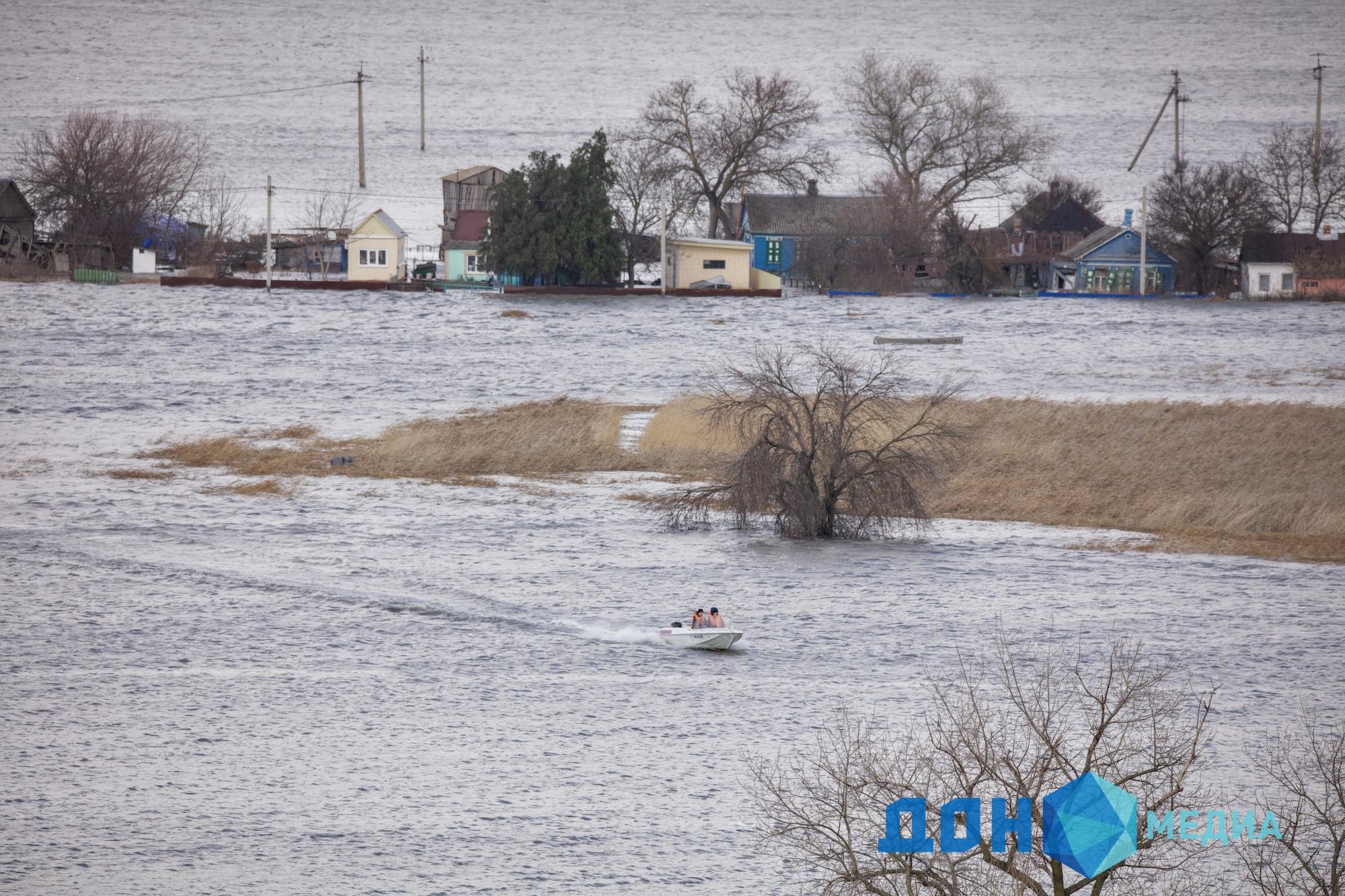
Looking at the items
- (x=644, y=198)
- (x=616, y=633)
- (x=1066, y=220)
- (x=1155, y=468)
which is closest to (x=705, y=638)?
(x=616, y=633)

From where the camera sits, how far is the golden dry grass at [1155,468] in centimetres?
3953

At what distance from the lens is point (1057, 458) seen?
46.0 meters

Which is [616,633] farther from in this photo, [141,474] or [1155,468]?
[141,474]

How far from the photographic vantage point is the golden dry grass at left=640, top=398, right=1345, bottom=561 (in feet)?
130

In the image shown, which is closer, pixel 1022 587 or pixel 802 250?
pixel 1022 587

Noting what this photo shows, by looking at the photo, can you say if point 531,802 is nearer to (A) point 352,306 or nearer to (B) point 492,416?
(B) point 492,416

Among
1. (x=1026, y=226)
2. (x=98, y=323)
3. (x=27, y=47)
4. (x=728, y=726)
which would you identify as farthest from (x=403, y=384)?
(x=27, y=47)

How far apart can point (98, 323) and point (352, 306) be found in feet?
44.8

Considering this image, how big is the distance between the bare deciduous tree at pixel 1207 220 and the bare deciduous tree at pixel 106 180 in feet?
221

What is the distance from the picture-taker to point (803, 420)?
39.7 meters

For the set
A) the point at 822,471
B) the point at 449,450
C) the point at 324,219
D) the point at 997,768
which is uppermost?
the point at 324,219

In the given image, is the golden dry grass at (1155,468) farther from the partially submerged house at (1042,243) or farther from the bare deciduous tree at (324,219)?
the bare deciduous tree at (324,219)

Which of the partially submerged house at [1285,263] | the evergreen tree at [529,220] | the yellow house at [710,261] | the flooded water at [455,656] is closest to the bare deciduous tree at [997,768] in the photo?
the flooded water at [455,656]

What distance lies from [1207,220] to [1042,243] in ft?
40.4
